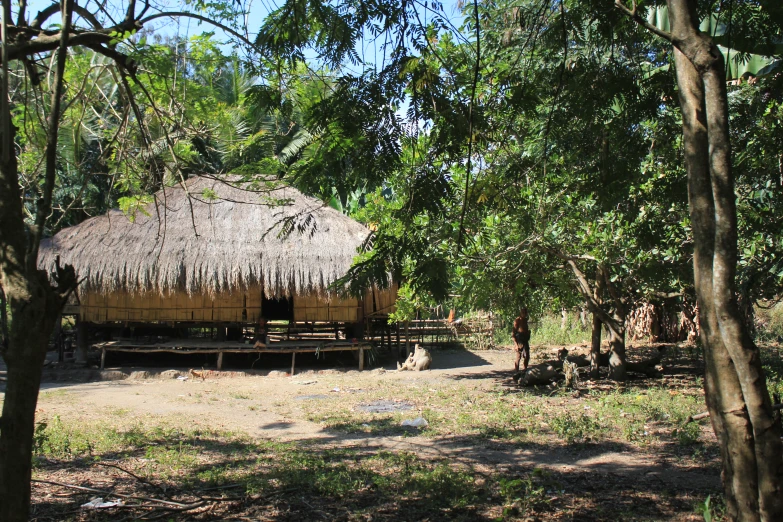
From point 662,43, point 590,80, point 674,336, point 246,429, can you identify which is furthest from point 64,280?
point 674,336

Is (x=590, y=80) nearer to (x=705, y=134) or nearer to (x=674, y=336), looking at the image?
(x=705, y=134)

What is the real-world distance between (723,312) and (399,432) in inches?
219

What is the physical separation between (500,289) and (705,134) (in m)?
7.66

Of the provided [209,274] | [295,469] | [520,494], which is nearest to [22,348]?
[295,469]

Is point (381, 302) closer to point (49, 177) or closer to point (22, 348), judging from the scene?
point (22, 348)

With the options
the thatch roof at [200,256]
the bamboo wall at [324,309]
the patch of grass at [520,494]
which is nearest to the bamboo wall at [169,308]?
the thatch roof at [200,256]

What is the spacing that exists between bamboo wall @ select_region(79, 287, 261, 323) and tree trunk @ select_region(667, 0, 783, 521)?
12.4 metres

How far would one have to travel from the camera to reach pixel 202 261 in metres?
13.5

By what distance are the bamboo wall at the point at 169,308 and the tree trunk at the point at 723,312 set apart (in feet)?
40.7

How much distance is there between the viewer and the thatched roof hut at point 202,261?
13445mm

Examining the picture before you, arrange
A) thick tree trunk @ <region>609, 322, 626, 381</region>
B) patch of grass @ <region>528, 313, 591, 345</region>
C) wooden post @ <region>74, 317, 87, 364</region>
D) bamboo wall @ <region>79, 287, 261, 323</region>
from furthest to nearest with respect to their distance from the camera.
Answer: patch of grass @ <region>528, 313, 591, 345</region>, wooden post @ <region>74, 317, 87, 364</region>, bamboo wall @ <region>79, 287, 261, 323</region>, thick tree trunk @ <region>609, 322, 626, 381</region>

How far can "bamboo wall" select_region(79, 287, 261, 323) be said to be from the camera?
14.5m

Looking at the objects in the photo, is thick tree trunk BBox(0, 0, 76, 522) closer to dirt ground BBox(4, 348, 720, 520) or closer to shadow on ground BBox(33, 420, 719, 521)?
shadow on ground BBox(33, 420, 719, 521)

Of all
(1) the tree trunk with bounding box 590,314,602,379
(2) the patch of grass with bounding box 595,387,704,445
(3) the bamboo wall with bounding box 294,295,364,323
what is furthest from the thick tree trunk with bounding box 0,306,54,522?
(3) the bamboo wall with bounding box 294,295,364,323
